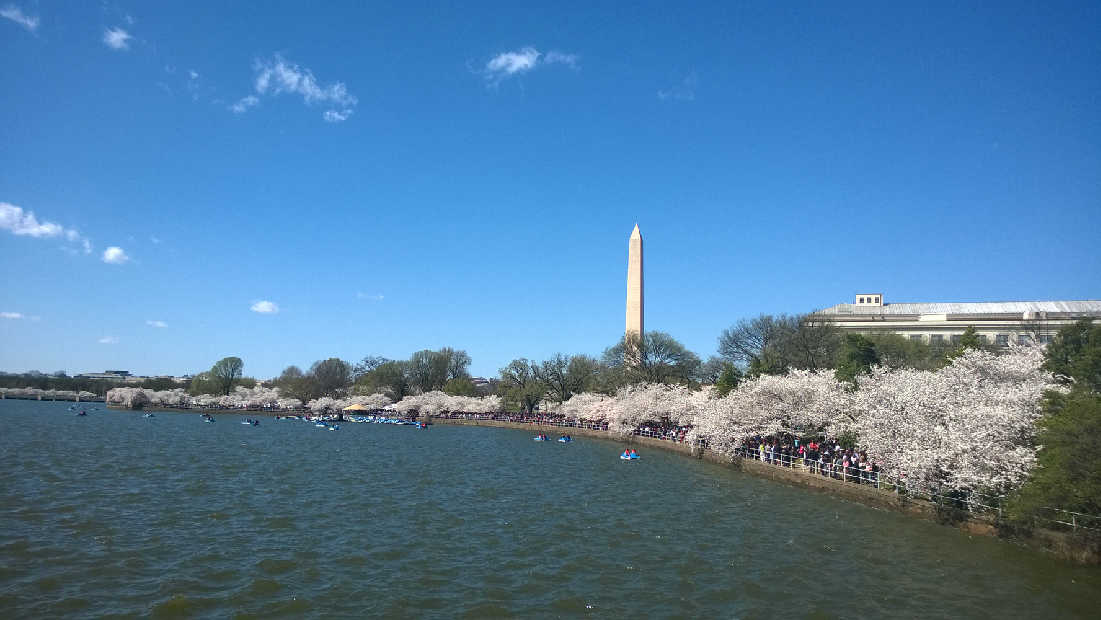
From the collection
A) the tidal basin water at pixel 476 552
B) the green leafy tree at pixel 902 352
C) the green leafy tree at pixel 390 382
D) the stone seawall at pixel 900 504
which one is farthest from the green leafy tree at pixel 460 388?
the tidal basin water at pixel 476 552

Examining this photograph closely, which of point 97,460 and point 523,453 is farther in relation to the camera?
point 523,453

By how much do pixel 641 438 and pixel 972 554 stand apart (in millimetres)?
41110

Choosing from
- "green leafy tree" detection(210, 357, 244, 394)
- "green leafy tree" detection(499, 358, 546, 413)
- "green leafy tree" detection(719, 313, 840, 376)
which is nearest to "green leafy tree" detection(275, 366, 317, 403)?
"green leafy tree" detection(210, 357, 244, 394)

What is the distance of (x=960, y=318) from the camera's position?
71562mm

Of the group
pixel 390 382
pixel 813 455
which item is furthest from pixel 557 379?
pixel 813 455

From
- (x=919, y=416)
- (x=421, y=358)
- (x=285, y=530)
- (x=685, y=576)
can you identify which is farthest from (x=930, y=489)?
(x=421, y=358)

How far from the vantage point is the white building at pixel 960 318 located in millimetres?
65750

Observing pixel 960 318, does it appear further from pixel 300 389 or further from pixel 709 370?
pixel 300 389

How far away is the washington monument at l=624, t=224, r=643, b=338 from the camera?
82562 mm

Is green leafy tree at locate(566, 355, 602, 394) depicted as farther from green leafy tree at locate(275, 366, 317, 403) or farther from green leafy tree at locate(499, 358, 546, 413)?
green leafy tree at locate(275, 366, 317, 403)

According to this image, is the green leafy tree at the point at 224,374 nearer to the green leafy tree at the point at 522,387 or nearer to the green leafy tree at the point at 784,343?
the green leafy tree at the point at 522,387

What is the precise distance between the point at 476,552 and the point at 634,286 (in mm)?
67726

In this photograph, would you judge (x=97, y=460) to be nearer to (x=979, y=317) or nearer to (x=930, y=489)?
(x=930, y=489)

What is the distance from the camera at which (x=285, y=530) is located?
2030 centimetres
